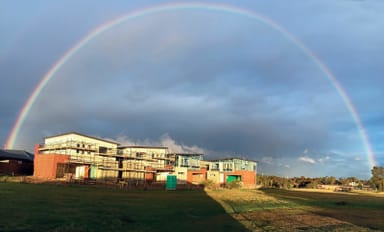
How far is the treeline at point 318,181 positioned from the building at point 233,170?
442 cm

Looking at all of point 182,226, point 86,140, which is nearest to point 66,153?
point 86,140

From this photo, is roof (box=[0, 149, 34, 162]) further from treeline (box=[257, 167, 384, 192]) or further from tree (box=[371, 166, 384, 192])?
tree (box=[371, 166, 384, 192])

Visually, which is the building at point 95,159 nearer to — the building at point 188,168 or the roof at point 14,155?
the building at point 188,168

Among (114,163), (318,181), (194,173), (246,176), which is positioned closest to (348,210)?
(114,163)

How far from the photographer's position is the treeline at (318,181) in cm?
9188

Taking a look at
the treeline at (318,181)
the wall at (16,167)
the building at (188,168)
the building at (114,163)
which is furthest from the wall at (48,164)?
the treeline at (318,181)

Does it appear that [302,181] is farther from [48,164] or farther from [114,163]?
[48,164]

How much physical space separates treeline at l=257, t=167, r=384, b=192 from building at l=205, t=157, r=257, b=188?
14.5ft

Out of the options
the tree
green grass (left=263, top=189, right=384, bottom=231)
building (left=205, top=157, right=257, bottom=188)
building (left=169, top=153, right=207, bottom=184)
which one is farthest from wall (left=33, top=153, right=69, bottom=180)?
the tree

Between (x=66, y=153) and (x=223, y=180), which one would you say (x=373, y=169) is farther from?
A: (x=66, y=153)

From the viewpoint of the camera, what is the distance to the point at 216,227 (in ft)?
57.7

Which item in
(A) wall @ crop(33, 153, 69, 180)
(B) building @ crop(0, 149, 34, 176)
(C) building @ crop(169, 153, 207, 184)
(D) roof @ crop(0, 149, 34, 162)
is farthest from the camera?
(C) building @ crop(169, 153, 207, 184)

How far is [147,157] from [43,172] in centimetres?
2007

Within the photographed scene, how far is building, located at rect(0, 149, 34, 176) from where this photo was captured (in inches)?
2552
